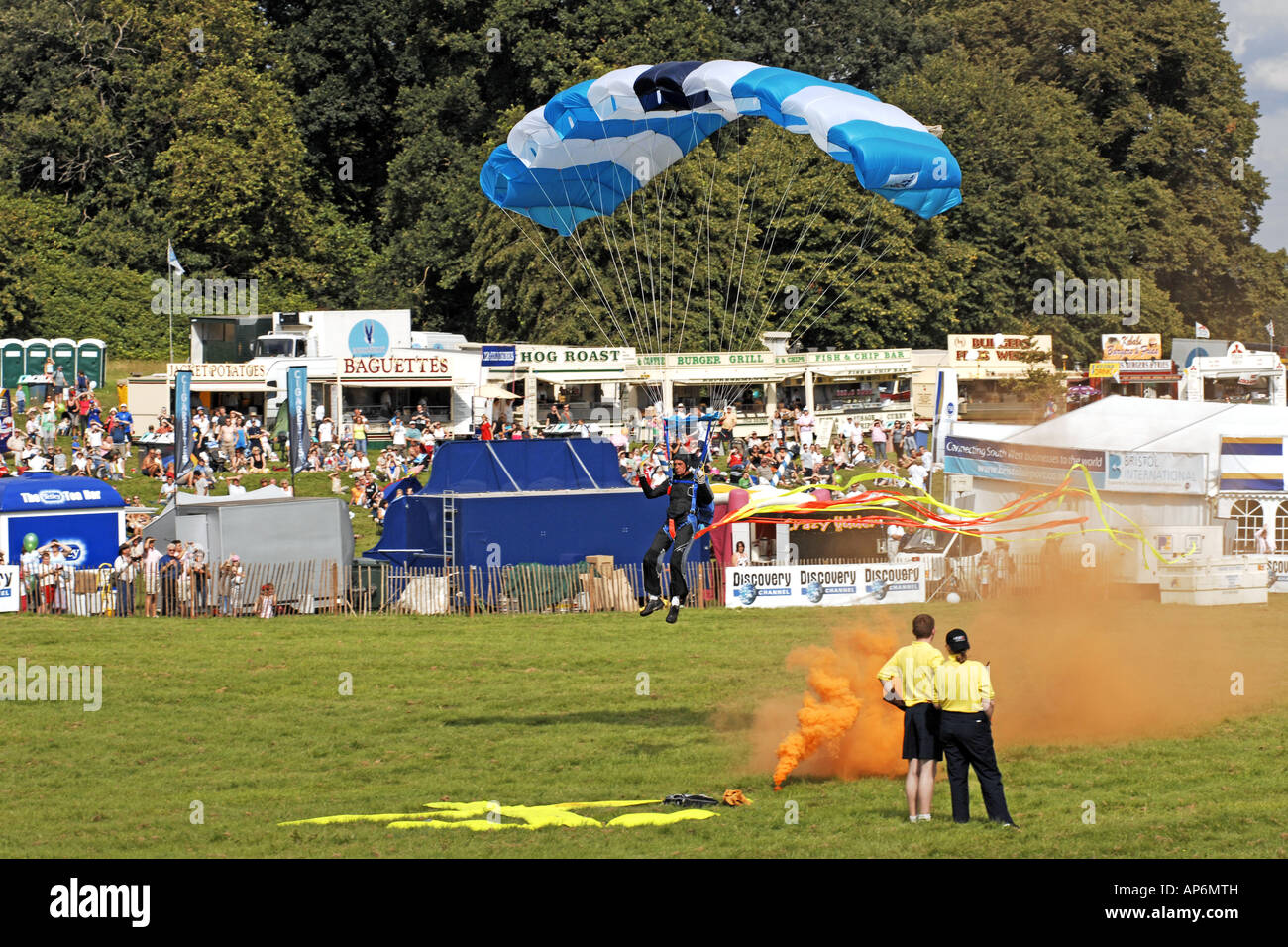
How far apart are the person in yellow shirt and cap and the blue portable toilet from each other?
67.0 ft

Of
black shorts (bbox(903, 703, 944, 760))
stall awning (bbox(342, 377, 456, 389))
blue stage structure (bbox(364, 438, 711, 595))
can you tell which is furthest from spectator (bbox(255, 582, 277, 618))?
stall awning (bbox(342, 377, 456, 389))

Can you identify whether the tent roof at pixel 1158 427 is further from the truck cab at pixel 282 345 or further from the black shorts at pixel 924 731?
the truck cab at pixel 282 345

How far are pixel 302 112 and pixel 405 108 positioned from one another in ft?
21.0

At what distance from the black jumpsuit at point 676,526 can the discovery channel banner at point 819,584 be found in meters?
11.0

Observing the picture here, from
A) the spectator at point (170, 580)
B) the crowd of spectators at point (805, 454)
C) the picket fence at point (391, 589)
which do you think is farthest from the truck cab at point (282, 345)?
the spectator at point (170, 580)

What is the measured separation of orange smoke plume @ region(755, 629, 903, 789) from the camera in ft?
45.6

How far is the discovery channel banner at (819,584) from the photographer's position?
26984 mm

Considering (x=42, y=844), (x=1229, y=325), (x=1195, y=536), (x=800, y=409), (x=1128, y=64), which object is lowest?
(x=42, y=844)

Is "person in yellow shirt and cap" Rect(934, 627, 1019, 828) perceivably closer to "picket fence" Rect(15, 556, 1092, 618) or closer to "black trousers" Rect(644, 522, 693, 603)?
"black trousers" Rect(644, 522, 693, 603)

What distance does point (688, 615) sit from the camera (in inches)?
1025

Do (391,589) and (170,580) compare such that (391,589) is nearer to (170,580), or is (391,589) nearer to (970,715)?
(170,580)

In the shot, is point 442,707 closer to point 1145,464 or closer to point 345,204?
point 1145,464
